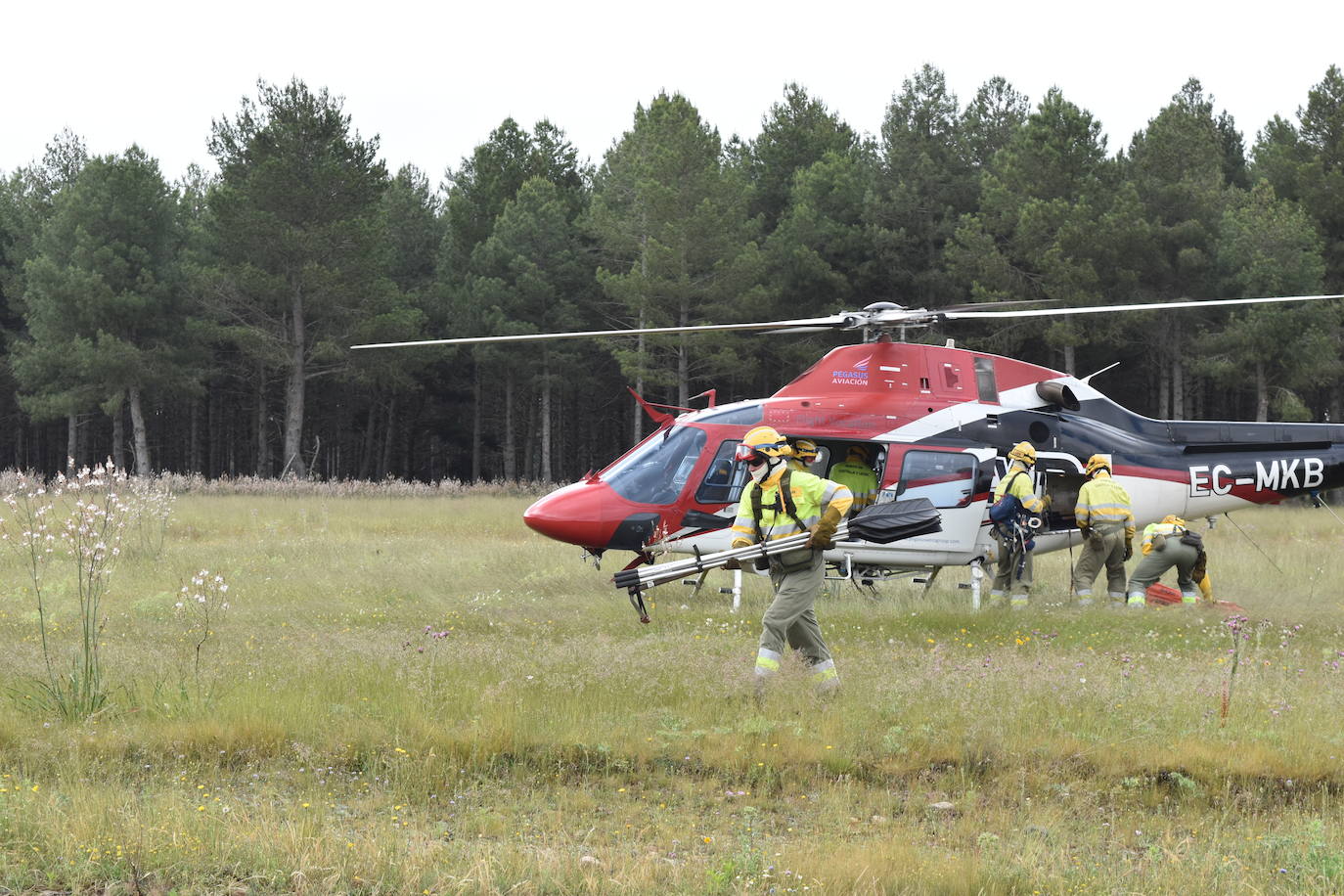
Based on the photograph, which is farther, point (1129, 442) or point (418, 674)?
point (1129, 442)

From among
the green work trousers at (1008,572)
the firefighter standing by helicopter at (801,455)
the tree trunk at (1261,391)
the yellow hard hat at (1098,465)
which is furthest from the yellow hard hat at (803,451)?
the tree trunk at (1261,391)

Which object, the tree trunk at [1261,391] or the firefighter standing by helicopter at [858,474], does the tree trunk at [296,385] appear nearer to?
the tree trunk at [1261,391]

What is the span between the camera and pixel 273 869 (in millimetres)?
5102

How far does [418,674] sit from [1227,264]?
3138 centimetres

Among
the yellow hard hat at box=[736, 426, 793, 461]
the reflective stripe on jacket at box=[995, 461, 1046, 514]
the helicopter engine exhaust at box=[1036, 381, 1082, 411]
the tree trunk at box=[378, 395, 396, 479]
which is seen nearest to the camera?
the yellow hard hat at box=[736, 426, 793, 461]

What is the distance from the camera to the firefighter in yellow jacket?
28.2 feet

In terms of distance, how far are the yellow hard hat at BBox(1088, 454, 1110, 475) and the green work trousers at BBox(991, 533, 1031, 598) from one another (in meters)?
1.16

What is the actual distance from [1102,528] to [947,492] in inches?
64.7

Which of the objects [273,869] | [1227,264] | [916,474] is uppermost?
[1227,264]

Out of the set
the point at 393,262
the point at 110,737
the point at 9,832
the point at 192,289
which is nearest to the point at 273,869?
the point at 9,832

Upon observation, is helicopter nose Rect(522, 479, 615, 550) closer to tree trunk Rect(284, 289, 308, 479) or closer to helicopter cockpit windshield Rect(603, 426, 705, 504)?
helicopter cockpit windshield Rect(603, 426, 705, 504)

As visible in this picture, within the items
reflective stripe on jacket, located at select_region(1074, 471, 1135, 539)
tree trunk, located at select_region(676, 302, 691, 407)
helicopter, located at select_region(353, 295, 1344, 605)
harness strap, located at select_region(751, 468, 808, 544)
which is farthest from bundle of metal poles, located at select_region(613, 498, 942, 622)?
tree trunk, located at select_region(676, 302, 691, 407)

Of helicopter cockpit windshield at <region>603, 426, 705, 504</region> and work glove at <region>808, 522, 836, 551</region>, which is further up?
helicopter cockpit windshield at <region>603, 426, 705, 504</region>

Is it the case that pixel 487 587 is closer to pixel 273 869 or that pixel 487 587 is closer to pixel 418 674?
pixel 418 674
